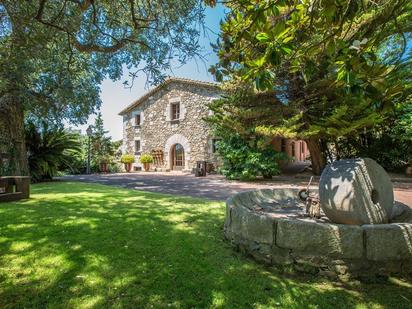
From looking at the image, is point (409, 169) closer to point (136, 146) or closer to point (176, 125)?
point (176, 125)

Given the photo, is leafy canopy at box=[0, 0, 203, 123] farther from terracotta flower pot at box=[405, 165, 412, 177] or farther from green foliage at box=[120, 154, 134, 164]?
green foliage at box=[120, 154, 134, 164]

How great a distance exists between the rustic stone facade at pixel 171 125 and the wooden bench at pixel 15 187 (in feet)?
34.1

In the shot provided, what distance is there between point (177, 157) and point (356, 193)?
16.0m

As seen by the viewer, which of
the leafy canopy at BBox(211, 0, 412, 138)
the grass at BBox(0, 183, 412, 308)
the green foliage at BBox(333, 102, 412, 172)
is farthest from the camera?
the green foliage at BBox(333, 102, 412, 172)

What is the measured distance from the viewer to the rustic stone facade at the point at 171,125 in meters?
16.7

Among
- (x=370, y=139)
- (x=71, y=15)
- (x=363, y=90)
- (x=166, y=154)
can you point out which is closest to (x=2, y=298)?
(x=363, y=90)

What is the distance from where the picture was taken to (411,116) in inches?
423

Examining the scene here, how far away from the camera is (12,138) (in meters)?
9.09

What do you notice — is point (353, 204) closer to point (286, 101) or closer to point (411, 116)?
point (286, 101)

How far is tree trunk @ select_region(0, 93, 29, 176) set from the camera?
345 inches

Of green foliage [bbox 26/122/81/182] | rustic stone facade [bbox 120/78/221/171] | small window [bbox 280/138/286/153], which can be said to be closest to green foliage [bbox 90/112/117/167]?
rustic stone facade [bbox 120/78/221/171]

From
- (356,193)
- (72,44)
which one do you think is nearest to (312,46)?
(356,193)

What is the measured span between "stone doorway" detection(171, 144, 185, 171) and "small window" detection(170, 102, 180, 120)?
1.99 meters

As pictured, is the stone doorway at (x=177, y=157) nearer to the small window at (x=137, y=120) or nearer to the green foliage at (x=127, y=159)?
the green foliage at (x=127, y=159)
